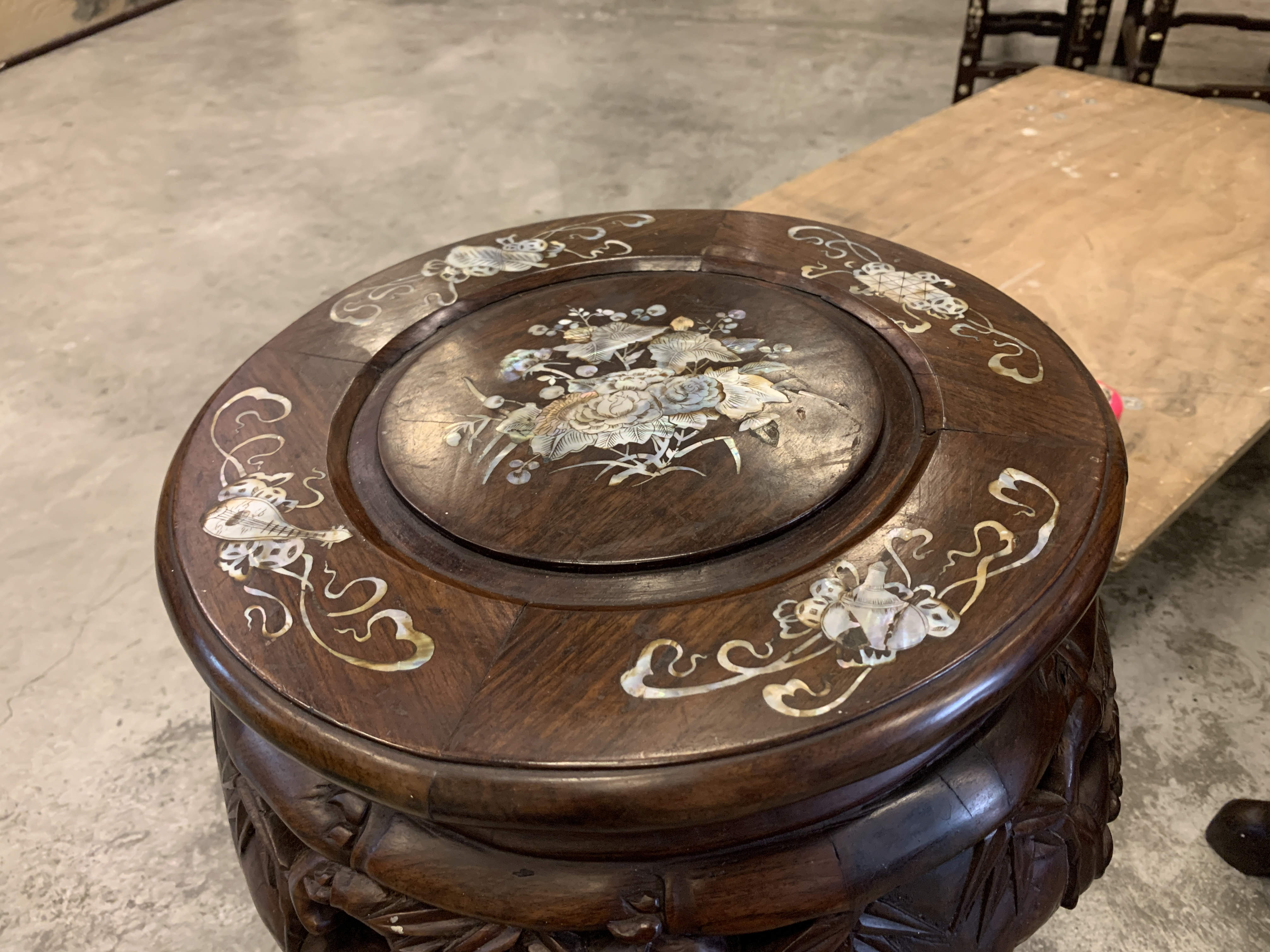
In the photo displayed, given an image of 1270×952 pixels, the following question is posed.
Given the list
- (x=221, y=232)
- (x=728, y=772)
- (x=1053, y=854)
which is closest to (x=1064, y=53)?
(x=221, y=232)

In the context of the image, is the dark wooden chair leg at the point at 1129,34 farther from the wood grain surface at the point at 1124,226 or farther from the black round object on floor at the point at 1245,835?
the black round object on floor at the point at 1245,835

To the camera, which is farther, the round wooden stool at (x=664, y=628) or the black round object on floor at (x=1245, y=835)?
the black round object on floor at (x=1245, y=835)

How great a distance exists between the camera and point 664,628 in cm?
88

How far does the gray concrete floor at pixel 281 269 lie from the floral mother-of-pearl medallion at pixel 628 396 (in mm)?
962

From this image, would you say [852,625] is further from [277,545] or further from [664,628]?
[277,545]

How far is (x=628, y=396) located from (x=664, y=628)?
369mm

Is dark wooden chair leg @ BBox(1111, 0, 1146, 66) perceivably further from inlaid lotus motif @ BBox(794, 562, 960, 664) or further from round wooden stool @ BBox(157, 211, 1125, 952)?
inlaid lotus motif @ BBox(794, 562, 960, 664)

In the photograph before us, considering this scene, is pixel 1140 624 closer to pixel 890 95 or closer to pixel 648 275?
pixel 648 275

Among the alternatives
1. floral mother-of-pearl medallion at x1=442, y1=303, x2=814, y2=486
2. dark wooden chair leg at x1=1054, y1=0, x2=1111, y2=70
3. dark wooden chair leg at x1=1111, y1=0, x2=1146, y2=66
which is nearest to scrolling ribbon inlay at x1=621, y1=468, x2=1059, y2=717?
floral mother-of-pearl medallion at x1=442, y1=303, x2=814, y2=486

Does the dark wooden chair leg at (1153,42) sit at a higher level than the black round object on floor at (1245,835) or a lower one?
higher

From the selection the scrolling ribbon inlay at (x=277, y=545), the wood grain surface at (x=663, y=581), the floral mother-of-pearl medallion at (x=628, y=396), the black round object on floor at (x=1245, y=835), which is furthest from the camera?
the black round object on floor at (x=1245, y=835)

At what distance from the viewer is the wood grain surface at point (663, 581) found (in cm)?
78

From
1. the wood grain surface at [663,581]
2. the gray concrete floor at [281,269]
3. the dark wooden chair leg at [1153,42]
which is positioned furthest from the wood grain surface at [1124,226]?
the dark wooden chair leg at [1153,42]

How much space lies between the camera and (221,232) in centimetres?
340
